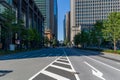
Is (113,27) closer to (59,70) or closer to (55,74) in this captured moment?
(59,70)

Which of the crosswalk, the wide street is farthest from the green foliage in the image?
the crosswalk

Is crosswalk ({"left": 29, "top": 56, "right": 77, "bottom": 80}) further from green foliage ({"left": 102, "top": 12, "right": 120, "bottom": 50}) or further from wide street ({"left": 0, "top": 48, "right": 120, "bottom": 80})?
green foliage ({"left": 102, "top": 12, "right": 120, "bottom": 50})

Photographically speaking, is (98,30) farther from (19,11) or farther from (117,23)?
(19,11)

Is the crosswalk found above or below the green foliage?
below

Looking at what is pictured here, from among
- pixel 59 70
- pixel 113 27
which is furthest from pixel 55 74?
pixel 113 27

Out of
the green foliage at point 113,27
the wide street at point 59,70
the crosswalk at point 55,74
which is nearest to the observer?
the crosswalk at point 55,74

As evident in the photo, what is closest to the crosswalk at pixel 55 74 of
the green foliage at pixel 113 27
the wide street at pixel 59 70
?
the wide street at pixel 59 70

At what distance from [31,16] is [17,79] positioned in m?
113

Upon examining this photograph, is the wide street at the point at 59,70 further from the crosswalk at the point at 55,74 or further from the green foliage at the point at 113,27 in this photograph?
the green foliage at the point at 113,27

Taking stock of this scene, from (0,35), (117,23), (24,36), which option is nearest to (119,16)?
(117,23)

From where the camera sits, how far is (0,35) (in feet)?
218

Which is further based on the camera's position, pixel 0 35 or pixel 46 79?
pixel 0 35

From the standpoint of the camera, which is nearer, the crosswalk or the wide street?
the crosswalk

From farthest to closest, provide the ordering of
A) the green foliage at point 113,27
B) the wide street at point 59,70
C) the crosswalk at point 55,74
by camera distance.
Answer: the green foliage at point 113,27, the wide street at point 59,70, the crosswalk at point 55,74
